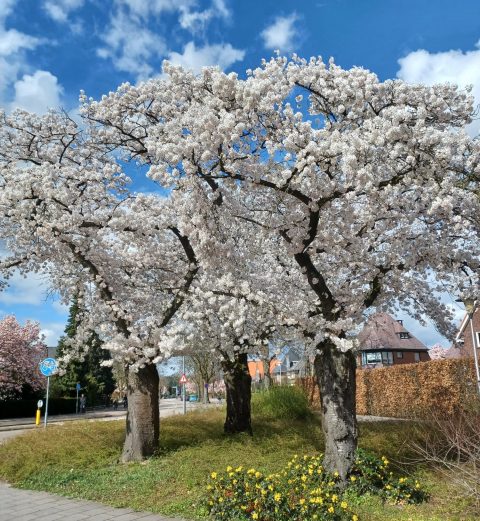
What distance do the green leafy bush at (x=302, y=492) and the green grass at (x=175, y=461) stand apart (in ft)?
0.93

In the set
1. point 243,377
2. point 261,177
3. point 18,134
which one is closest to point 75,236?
point 18,134

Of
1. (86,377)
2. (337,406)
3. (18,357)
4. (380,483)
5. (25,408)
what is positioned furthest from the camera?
(86,377)

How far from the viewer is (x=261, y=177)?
7.15 m

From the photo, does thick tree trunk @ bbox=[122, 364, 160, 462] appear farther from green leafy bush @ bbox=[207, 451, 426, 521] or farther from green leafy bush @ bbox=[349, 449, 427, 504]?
green leafy bush @ bbox=[349, 449, 427, 504]

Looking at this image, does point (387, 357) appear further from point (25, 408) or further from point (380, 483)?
point (380, 483)

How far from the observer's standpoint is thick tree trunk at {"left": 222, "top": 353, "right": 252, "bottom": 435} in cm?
1355

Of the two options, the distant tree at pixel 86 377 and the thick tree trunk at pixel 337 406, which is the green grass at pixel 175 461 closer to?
the thick tree trunk at pixel 337 406

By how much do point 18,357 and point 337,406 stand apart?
3079 centimetres

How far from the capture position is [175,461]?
10070mm

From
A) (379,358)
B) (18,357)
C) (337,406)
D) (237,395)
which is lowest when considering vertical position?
(237,395)

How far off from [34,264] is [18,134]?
2.99m

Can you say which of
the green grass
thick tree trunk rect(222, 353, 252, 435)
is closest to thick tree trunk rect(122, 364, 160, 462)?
the green grass

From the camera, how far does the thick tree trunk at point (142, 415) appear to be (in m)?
10.7

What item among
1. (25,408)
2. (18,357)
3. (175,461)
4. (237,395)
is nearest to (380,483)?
(175,461)
